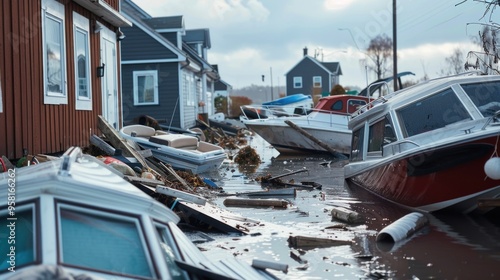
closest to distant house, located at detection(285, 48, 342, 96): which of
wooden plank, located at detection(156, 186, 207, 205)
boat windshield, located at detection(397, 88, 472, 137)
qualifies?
boat windshield, located at detection(397, 88, 472, 137)

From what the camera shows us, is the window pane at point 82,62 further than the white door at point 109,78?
No

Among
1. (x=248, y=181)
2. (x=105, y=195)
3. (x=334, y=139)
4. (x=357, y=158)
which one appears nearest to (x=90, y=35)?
(x=248, y=181)

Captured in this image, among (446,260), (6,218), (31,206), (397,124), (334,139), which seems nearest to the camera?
(31,206)

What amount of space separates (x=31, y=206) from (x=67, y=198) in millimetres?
204

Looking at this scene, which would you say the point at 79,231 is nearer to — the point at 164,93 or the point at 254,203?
the point at 254,203

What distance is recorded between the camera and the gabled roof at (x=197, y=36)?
40.5m

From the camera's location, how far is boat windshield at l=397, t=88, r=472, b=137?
32.3ft

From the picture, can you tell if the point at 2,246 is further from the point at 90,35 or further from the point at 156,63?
the point at 156,63

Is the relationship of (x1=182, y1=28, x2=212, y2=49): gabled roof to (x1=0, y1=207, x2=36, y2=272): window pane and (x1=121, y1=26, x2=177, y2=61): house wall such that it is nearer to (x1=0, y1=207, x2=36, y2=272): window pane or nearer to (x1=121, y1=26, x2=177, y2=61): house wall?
(x1=121, y1=26, x2=177, y2=61): house wall

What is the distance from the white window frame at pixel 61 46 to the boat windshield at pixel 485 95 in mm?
7183

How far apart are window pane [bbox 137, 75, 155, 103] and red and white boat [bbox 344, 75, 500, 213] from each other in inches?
666

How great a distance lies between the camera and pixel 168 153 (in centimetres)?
1456

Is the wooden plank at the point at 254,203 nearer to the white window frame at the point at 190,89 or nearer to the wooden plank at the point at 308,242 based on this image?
the wooden plank at the point at 308,242

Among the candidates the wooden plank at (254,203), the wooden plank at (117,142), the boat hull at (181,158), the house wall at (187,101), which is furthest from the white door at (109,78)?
the house wall at (187,101)
